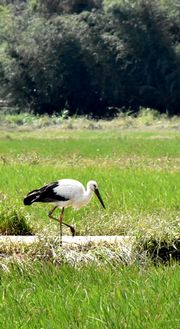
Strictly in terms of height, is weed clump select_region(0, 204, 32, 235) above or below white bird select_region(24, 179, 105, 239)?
below

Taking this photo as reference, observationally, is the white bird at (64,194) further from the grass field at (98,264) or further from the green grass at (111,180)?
the green grass at (111,180)

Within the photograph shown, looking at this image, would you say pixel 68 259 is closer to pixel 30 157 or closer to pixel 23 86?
pixel 30 157

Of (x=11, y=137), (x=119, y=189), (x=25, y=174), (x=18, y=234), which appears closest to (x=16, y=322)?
(x=18, y=234)

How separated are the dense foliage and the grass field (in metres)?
27.5

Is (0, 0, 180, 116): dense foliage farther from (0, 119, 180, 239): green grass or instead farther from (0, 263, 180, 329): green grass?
(0, 263, 180, 329): green grass

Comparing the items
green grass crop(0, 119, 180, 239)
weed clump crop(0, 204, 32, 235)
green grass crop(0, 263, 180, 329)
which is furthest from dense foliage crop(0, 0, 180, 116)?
green grass crop(0, 263, 180, 329)

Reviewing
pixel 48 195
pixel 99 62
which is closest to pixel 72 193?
pixel 48 195

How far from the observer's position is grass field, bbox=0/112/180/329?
5.33m

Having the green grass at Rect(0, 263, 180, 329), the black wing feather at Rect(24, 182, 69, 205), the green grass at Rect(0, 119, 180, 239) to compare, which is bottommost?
the green grass at Rect(0, 119, 180, 239)

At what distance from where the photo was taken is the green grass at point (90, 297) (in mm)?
5168

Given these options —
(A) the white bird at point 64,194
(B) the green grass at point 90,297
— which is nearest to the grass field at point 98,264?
(B) the green grass at point 90,297

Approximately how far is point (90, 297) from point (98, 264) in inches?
63.4

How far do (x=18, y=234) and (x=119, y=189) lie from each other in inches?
123

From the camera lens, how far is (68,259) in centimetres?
757
